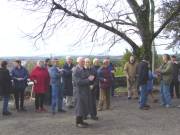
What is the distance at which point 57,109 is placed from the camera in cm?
1689

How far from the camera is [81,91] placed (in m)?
13.4

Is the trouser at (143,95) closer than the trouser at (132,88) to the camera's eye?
Yes

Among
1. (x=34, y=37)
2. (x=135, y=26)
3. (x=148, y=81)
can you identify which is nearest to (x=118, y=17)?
(x=135, y=26)

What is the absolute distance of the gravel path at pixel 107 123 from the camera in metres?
12.8

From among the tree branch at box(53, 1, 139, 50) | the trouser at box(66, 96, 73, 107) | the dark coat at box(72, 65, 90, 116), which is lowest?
the trouser at box(66, 96, 73, 107)

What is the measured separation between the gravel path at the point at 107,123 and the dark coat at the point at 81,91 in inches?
20.3

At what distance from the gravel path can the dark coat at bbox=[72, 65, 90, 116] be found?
1.69 feet

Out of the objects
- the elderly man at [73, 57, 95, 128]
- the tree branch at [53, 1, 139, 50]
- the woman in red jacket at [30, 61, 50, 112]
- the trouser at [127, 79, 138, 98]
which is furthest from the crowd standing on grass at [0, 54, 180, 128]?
the tree branch at [53, 1, 139, 50]

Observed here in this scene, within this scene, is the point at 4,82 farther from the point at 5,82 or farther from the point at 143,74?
the point at 143,74

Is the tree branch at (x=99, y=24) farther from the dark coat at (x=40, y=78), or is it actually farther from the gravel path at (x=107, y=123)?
the gravel path at (x=107, y=123)

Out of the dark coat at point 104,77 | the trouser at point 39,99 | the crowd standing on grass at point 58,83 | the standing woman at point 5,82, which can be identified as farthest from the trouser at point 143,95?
the standing woman at point 5,82

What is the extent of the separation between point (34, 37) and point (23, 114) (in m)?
6.65

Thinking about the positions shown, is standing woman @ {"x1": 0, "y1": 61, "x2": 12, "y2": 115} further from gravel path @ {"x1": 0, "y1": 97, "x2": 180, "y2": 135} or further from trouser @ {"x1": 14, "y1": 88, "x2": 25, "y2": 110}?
trouser @ {"x1": 14, "y1": 88, "x2": 25, "y2": 110}

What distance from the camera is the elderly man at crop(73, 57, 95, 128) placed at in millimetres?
13266
